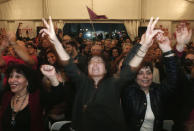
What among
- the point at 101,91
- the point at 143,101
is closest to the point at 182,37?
the point at 143,101

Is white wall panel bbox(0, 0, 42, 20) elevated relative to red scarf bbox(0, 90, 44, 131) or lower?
elevated

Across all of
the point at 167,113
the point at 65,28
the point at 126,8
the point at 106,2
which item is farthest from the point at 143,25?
the point at 167,113

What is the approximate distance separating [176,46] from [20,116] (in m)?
1.66

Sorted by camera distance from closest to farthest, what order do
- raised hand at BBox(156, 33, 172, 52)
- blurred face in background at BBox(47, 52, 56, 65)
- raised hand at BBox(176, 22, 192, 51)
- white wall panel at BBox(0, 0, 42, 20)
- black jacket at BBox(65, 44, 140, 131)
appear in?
black jacket at BBox(65, 44, 140, 131) < raised hand at BBox(156, 33, 172, 52) < raised hand at BBox(176, 22, 192, 51) < blurred face in background at BBox(47, 52, 56, 65) < white wall panel at BBox(0, 0, 42, 20)

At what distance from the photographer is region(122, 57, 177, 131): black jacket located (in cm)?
193

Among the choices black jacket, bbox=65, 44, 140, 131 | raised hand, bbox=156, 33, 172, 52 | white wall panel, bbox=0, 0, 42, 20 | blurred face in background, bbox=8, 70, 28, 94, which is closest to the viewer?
black jacket, bbox=65, 44, 140, 131

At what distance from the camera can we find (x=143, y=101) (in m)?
2.01

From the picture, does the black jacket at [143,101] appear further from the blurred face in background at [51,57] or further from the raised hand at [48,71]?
the blurred face in background at [51,57]

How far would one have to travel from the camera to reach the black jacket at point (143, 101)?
193cm

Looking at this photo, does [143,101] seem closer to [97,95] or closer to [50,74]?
[97,95]

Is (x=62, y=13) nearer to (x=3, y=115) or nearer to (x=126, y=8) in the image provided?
(x=126, y=8)

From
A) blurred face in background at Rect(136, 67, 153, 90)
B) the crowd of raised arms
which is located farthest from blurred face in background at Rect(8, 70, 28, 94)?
blurred face in background at Rect(136, 67, 153, 90)

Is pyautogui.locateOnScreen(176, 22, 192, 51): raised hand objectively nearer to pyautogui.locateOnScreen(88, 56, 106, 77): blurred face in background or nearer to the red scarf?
pyautogui.locateOnScreen(88, 56, 106, 77): blurred face in background

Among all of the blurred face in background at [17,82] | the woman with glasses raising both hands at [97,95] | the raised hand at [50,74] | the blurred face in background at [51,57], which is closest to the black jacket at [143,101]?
the woman with glasses raising both hands at [97,95]
